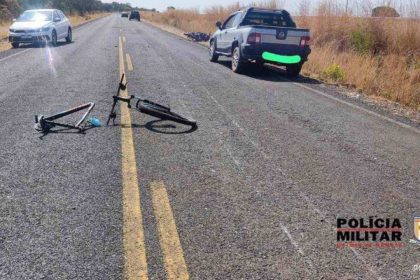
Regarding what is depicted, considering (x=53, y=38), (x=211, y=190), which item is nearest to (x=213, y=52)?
(x=53, y=38)

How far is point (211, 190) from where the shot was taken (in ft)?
12.8

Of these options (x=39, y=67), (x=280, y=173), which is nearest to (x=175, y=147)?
(x=280, y=173)

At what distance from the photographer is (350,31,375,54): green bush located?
13.4 m

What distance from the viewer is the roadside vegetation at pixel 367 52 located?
9641 mm

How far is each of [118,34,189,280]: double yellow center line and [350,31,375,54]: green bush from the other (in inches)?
446

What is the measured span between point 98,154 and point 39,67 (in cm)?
850

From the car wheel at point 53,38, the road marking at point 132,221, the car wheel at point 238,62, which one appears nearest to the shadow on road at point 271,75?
the car wheel at point 238,62

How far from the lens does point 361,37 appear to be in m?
13.8

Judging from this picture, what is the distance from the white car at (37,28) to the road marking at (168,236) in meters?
16.4

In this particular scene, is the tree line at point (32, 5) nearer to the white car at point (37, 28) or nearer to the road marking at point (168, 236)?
the white car at point (37, 28)

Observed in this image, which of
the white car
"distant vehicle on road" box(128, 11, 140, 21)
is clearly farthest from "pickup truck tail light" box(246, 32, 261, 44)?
"distant vehicle on road" box(128, 11, 140, 21)

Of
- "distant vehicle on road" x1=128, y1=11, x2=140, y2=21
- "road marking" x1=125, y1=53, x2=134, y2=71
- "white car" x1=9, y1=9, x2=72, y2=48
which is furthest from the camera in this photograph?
"distant vehicle on road" x1=128, y1=11, x2=140, y2=21

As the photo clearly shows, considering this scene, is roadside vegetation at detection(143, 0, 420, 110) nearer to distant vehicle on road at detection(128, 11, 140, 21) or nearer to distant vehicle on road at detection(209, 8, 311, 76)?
distant vehicle on road at detection(209, 8, 311, 76)

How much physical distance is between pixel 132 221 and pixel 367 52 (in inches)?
471
